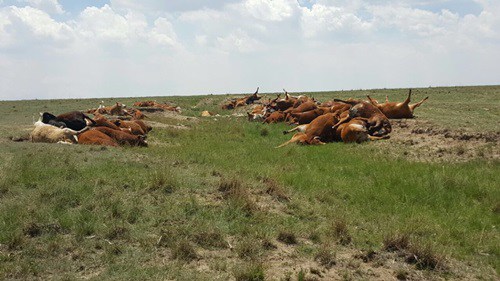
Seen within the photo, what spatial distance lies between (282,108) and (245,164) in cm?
1327

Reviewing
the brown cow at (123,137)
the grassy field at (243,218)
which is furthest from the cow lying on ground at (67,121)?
the grassy field at (243,218)

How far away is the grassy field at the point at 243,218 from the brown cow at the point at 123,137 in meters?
2.69

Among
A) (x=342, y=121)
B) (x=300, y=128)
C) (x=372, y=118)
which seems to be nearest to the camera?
(x=372, y=118)

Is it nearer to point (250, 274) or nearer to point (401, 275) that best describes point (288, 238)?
point (250, 274)

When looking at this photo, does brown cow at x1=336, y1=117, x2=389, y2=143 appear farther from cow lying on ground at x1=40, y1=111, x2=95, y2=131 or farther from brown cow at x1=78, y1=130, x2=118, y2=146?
cow lying on ground at x1=40, y1=111, x2=95, y2=131

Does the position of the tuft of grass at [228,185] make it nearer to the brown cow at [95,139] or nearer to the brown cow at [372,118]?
the brown cow at [95,139]

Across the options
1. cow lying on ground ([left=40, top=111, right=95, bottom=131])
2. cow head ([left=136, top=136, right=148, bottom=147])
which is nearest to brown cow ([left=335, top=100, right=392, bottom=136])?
cow head ([left=136, top=136, right=148, bottom=147])

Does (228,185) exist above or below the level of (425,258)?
above

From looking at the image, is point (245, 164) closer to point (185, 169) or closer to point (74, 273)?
point (185, 169)

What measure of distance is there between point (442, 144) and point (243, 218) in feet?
23.0

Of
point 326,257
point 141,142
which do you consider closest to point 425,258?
point 326,257

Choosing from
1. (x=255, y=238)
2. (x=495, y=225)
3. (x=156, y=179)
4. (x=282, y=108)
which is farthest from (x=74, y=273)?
(x=282, y=108)

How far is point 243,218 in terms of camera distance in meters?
6.56

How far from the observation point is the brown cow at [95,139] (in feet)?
41.3
